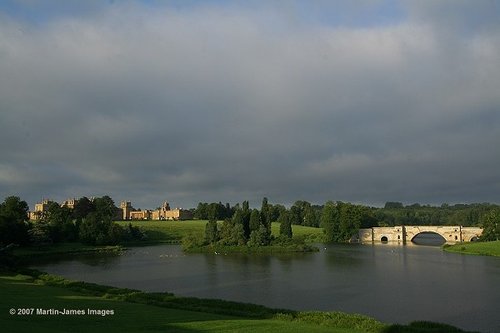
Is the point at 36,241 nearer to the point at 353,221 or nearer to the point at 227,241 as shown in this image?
the point at 227,241

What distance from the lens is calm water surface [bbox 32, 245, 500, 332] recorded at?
3459 centimetres

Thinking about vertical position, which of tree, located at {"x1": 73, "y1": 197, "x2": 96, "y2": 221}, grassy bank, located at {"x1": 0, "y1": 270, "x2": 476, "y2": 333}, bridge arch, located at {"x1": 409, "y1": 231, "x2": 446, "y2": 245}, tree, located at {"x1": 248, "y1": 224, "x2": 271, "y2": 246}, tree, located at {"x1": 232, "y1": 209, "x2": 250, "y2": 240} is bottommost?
bridge arch, located at {"x1": 409, "y1": 231, "x2": 446, "y2": 245}

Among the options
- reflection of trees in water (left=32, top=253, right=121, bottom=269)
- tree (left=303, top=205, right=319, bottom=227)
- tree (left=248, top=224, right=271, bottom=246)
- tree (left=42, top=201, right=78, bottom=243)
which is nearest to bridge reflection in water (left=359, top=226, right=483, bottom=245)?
tree (left=303, top=205, right=319, bottom=227)

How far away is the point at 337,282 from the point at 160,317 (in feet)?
91.3

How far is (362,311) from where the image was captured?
109 feet

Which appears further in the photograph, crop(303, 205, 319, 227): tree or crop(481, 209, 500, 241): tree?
crop(303, 205, 319, 227): tree

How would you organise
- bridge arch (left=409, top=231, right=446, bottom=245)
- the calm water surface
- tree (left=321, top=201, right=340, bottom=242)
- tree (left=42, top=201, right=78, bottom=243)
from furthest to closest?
bridge arch (left=409, top=231, right=446, bottom=245), tree (left=321, top=201, right=340, bottom=242), tree (left=42, top=201, right=78, bottom=243), the calm water surface

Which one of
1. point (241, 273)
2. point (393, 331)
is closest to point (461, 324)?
point (393, 331)

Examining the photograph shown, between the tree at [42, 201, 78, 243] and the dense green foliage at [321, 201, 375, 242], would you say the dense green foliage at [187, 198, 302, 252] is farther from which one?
the dense green foliage at [321, 201, 375, 242]

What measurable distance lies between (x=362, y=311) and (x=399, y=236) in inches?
4003

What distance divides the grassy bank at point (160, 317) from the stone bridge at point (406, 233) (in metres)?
102

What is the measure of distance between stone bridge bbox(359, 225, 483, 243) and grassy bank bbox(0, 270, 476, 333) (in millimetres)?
102408

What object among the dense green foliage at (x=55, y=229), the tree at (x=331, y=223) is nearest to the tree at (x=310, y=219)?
the tree at (x=331, y=223)

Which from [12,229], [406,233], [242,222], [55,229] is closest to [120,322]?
[12,229]
